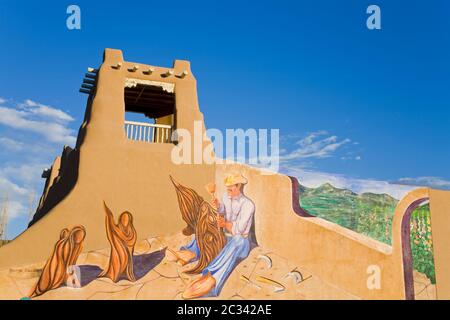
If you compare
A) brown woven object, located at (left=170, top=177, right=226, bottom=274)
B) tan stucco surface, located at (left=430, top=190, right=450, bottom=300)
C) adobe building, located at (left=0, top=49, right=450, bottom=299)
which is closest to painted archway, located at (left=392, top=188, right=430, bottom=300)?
adobe building, located at (left=0, top=49, right=450, bottom=299)

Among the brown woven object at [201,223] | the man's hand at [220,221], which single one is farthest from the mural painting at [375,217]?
the brown woven object at [201,223]

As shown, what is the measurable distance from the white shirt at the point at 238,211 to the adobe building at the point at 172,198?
0.20 meters

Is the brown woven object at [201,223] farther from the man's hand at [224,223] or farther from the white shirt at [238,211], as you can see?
the white shirt at [238,211]

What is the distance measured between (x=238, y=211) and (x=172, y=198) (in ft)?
5.86

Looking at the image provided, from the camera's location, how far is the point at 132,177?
11625 mm

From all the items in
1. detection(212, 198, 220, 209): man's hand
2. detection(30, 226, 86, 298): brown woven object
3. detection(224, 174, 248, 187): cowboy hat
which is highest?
detection(224, 174, 248, 187): cowboy hat

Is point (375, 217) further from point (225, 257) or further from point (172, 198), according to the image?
point (172, 198)

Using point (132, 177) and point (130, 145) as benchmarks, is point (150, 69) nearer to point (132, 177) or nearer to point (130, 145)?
point (130, 145)

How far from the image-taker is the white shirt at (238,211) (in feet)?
40.1

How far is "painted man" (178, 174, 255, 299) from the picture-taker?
11.5 metres

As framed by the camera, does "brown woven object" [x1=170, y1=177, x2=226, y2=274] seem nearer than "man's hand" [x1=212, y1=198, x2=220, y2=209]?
Yes

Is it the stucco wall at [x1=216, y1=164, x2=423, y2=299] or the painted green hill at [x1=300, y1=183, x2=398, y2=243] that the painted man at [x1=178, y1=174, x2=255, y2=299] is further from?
the painted green hill at [x1=300, y1=183, x2=398, y2=243]
